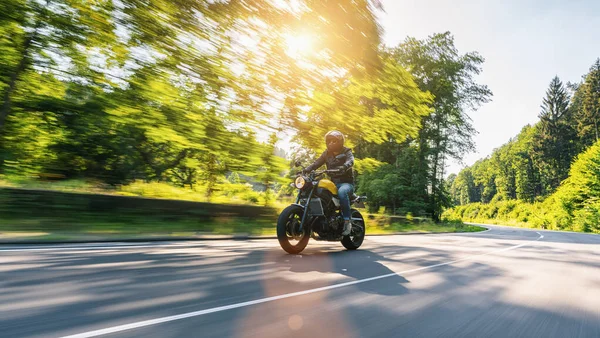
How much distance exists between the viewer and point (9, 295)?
2.63m

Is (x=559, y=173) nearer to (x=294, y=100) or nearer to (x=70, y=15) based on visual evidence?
(x=294, y=100)

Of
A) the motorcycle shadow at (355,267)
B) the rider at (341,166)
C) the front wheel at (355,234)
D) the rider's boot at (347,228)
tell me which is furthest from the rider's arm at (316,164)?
the motorcycle shadow at (355,267)

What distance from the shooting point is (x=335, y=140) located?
20.9 ft

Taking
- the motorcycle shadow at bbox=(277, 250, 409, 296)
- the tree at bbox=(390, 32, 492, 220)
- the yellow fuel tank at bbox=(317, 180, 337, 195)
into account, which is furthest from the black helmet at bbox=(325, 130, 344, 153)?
the tree at bbox=(390, 32, 492, 220)

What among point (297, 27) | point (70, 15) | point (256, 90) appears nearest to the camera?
point (70, 15)

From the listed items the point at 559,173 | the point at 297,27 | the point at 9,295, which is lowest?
the point at 9,295

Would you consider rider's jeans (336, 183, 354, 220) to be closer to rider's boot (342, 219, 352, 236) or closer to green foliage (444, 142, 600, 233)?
rider's boot (342, 219, 352, 236)

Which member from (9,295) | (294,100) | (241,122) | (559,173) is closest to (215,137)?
(241,122)

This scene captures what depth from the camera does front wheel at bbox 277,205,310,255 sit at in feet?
18.0

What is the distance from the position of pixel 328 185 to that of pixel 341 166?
1.31 feet

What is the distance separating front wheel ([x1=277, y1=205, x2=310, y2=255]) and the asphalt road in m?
0.32

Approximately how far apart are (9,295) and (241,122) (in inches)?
233

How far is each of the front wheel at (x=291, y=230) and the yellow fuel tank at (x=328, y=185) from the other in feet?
1.94

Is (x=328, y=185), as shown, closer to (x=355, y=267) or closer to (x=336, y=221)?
(x=336, y=221)
